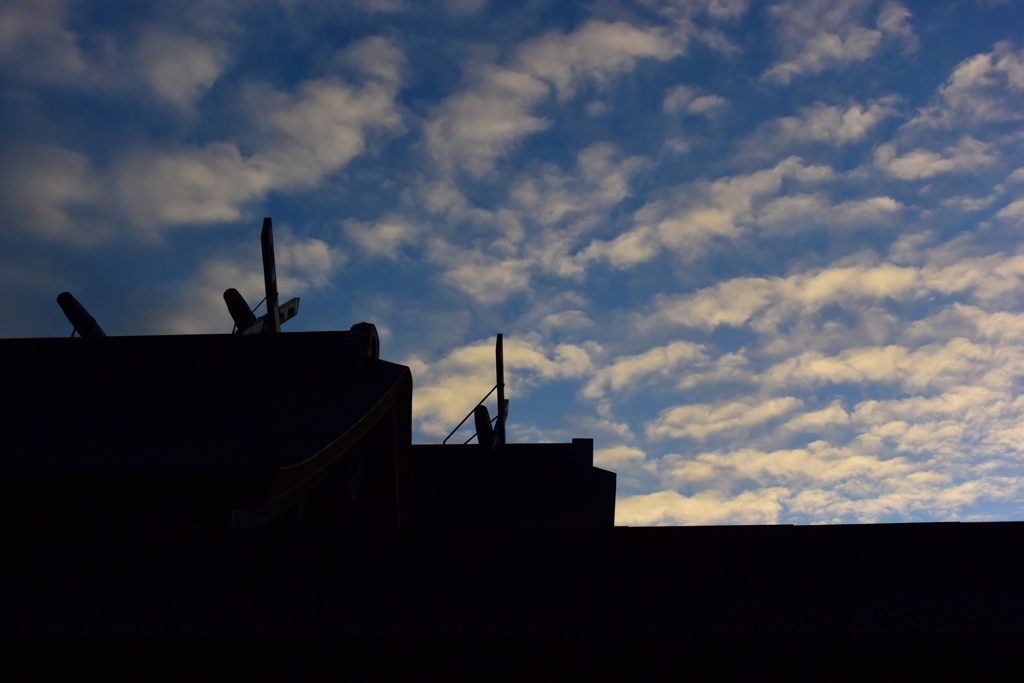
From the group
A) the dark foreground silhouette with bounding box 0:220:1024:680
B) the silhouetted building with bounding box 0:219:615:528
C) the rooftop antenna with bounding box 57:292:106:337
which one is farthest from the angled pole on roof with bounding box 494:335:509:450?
the dark foreground silhouette with bounding box 0:220:1024:680

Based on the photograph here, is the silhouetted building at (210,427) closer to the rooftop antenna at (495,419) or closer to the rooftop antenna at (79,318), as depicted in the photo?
the rooftop antenna at (79,318)

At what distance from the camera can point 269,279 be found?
358 inches

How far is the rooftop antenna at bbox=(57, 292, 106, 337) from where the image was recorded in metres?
9.14

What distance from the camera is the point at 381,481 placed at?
848 centimetres

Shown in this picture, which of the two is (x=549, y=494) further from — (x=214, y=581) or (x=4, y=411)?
(x=214, y=581)

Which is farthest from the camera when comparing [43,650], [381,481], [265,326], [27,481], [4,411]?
[265,326]

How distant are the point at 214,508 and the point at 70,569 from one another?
172cm

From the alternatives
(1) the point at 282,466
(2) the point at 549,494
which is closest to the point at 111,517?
(1) the point at 282,466

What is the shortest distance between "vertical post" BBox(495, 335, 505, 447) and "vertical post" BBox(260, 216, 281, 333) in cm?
414

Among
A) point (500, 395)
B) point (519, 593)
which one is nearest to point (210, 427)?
point (519, 593)

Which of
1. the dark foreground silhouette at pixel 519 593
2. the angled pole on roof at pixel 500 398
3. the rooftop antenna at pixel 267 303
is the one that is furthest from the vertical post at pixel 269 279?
the dark foreground silhouette at pixel 519 593

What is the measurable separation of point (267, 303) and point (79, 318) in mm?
2661

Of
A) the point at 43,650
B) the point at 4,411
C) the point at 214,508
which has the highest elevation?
the point at 4,411

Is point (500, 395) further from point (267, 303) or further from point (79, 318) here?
point (79, 318)
